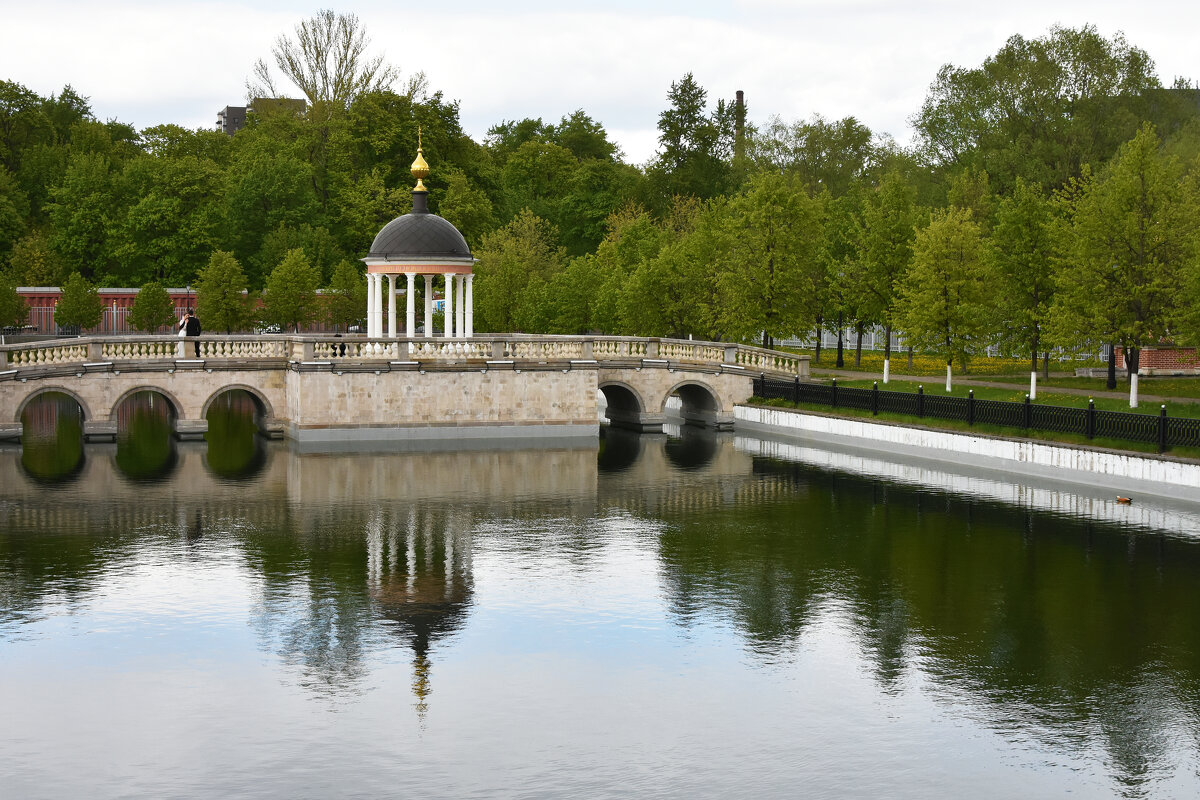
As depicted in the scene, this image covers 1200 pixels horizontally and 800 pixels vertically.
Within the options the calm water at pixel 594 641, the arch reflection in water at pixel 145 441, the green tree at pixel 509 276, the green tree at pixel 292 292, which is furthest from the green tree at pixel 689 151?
the calm water at pixel 594 641

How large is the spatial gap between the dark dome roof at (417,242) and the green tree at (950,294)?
18963 millimetres

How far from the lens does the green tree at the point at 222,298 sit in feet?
260

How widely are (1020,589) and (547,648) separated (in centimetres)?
1017

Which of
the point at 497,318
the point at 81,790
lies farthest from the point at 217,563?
the point at 497,318

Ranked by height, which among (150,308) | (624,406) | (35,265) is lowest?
(624,406)

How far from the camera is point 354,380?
48.7 m

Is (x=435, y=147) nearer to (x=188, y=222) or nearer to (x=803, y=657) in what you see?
(x=188, y=222)

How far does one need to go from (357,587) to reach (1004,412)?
83.0 feet

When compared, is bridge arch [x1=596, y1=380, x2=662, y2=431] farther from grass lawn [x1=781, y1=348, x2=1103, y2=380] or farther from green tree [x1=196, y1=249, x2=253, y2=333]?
green tree [x1=196, y1=249, x2=253, y2=333]

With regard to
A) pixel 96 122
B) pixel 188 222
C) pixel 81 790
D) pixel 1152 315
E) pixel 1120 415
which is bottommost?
pixel 81 790

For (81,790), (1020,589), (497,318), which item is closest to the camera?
(81,790)

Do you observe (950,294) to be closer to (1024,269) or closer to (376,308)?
(1024,269)

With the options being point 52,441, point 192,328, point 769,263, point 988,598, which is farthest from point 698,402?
point 988,598

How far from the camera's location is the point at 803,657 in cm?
2094
